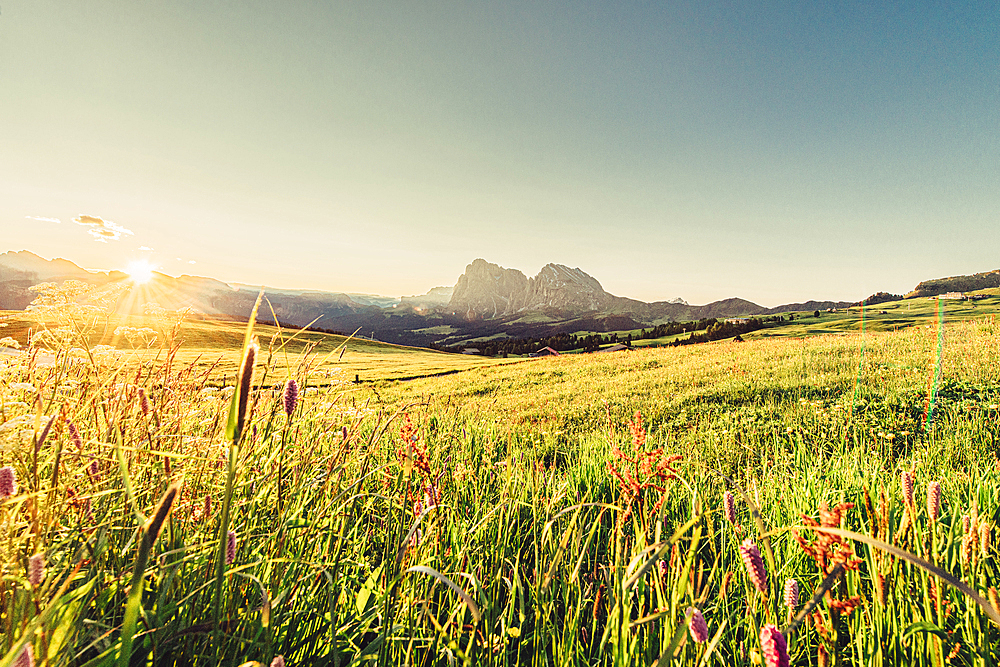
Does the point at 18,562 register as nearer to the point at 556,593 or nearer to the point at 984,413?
the point at 556,593

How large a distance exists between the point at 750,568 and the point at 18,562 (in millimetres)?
2946

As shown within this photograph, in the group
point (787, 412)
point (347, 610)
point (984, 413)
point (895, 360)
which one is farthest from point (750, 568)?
point (895, 360)

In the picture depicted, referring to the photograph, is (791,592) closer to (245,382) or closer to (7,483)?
(245,382)

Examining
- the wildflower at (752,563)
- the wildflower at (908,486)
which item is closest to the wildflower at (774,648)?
the wildflower at (752,563)

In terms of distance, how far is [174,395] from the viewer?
3309 mm

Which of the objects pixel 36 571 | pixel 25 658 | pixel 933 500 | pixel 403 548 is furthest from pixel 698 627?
pixel 36 571

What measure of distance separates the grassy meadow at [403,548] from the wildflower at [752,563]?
0.01 m

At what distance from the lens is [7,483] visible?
1.41 m

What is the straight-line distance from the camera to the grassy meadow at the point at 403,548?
1.56m

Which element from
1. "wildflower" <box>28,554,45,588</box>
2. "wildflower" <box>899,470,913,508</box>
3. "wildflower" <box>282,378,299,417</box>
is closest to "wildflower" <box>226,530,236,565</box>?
"wildflower" <box>28,554,45,588</box>

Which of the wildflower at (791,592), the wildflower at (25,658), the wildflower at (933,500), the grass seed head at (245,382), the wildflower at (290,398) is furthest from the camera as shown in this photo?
the wildflower at (933,500)

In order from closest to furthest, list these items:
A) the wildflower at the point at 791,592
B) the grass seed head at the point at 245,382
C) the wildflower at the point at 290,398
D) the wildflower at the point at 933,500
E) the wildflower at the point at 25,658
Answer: the wildflower at the point at 25,658
the grass seed head at the point at 245,382
the wildflower at the point at 791,592
the wildflower at the point at 290,398
the wildflower at the point at 933,500

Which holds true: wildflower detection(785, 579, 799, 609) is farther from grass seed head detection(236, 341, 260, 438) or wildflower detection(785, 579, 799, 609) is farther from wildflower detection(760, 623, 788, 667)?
grass seed head detection(236, 341, 260, 438)

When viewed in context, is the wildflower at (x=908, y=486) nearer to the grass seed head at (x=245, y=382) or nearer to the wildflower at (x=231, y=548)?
the grass seed head at (x=245, y=382)
